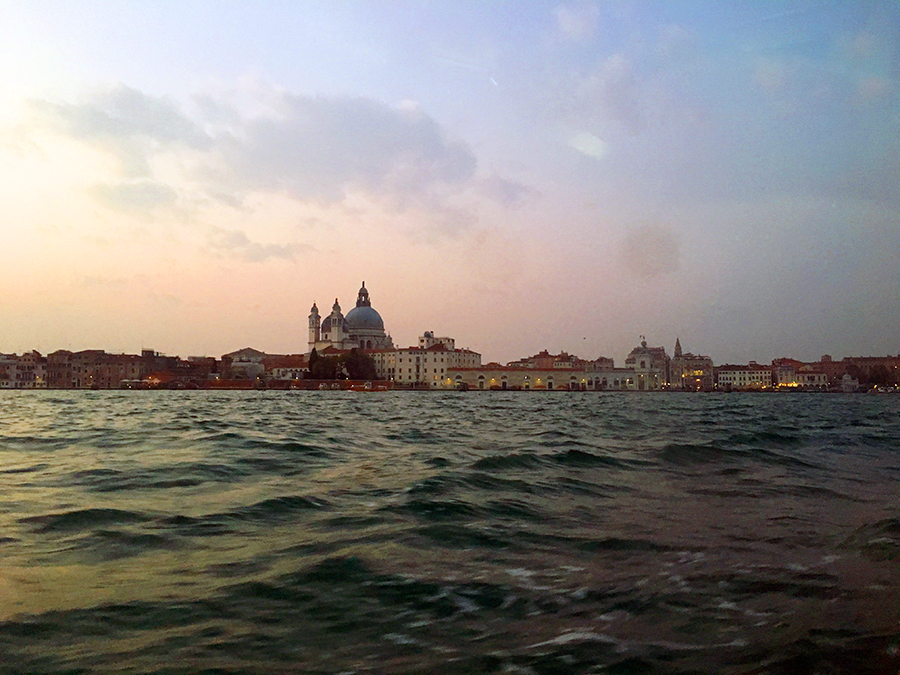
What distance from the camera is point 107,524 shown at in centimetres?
442

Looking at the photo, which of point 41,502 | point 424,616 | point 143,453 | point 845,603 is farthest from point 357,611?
A: point 143,453

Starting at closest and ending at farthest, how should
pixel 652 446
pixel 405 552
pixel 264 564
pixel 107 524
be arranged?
1. pixel 264 564
2. pixel 405 552
3. pixel 107 524
4. pixel 652 446

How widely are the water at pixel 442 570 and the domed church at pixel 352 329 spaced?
9103 cm

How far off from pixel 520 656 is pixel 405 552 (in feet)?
4.79

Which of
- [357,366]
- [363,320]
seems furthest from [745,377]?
[357,366]

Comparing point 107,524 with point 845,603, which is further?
point 107,524

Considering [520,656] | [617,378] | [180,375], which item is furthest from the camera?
[617,378]

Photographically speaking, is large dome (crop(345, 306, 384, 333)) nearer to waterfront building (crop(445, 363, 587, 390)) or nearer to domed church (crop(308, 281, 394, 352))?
domed church (crop(308, 281, 394, 352))

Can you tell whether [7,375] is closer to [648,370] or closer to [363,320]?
[363,320]

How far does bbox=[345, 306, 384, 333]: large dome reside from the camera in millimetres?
100062

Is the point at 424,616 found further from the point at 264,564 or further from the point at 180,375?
the point at 180,375

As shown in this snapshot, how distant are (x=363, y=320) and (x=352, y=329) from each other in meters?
2.09

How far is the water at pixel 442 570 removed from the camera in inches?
98.3

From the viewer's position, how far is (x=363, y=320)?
329 ft
